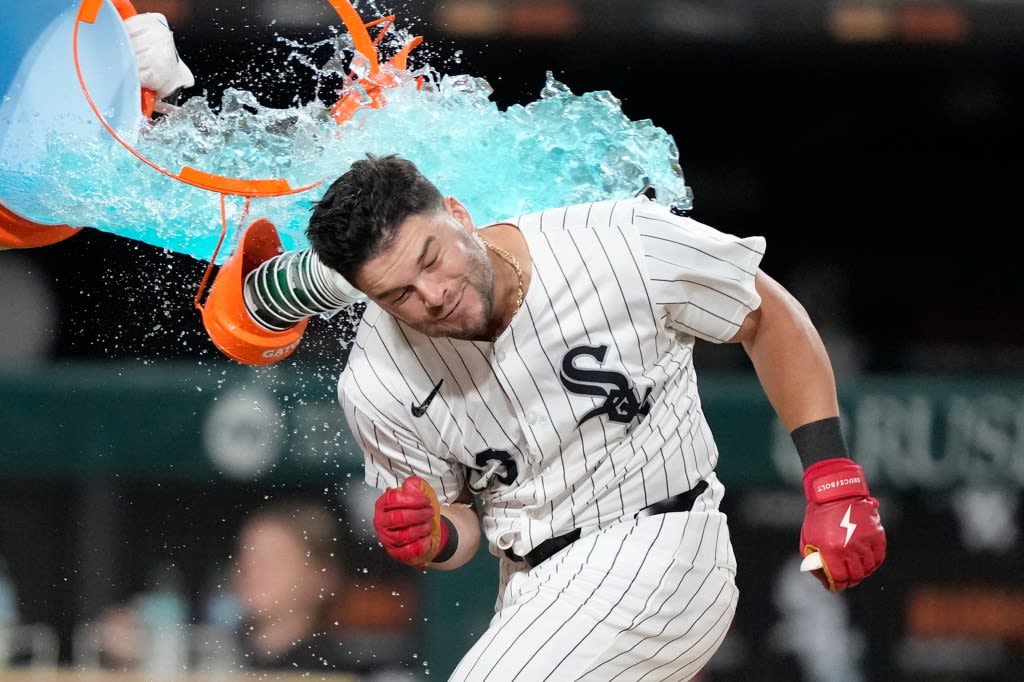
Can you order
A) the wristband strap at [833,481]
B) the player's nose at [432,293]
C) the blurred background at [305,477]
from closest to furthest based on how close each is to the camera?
the player's nose at [432,293] < the wristband strap at [833,481] < the blurred background at [305,477]

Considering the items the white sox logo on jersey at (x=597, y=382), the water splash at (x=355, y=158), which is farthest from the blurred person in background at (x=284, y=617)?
the white sox logo on jersey at (x=597, y=382)

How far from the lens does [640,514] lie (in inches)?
65.4

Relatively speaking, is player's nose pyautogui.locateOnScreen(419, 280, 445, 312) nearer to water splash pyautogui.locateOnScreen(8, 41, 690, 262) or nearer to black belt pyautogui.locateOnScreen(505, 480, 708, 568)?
black belt pyautogui.locateOnScreen(505, 480, 708, 568)

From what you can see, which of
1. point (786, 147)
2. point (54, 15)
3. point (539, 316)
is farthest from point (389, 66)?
point (786, 147)

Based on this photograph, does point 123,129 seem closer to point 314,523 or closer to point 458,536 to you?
point 458,536

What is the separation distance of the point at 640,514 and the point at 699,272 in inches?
12.5

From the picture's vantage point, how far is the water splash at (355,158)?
2061 mm

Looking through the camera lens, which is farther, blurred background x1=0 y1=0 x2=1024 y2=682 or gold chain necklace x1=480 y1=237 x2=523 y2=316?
blurred background x1=0 y1=0 x2=1024 y2=682

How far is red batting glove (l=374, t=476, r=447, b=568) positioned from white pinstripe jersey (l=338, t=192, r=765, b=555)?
0.12 meters

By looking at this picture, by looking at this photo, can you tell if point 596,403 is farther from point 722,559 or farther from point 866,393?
point 866,393

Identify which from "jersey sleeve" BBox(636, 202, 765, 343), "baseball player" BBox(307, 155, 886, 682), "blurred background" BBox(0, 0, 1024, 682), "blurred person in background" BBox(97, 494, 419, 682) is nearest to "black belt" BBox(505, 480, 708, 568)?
"baseball player" BBox(307, 155, 886, 682)

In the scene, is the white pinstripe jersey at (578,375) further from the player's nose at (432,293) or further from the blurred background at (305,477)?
the blurred background at (305,477)

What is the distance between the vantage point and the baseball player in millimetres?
1557

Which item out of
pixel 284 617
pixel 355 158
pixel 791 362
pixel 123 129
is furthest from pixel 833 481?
pixel 284 617
